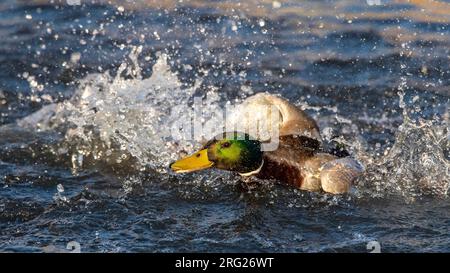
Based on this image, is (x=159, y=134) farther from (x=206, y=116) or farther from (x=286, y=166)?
(x=286, y=166)

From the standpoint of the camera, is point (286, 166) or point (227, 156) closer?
point (227, 156)

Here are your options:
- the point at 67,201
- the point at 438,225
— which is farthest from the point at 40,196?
the point at 438,225

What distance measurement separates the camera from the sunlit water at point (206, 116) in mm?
4281

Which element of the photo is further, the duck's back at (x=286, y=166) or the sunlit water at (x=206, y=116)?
the duck's back at (x=286, y=166)

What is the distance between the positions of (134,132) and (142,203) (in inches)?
36.8

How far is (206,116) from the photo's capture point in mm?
5793

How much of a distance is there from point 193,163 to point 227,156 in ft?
0.71

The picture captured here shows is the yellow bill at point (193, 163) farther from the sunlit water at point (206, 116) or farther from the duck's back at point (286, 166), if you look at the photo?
the duck's back at point (286, 166)

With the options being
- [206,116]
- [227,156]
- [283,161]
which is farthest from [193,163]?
[206,116]

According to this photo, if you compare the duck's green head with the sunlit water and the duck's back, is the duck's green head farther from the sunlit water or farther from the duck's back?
the sunlit water

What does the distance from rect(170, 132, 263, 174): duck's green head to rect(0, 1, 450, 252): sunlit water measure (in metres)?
0.19

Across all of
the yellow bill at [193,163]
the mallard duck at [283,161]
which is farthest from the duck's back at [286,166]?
the yellow bill at [193,163]
